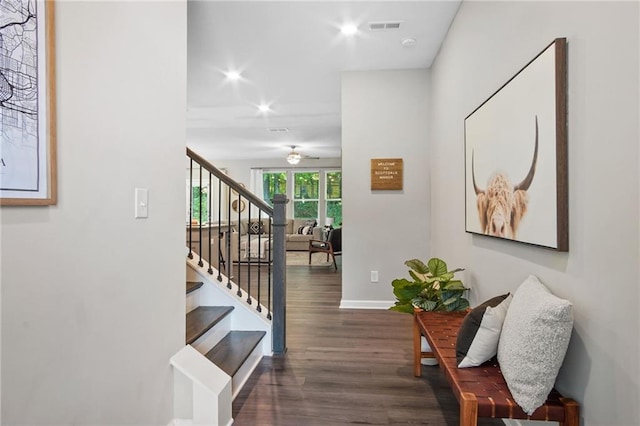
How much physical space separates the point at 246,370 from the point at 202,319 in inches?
17.9

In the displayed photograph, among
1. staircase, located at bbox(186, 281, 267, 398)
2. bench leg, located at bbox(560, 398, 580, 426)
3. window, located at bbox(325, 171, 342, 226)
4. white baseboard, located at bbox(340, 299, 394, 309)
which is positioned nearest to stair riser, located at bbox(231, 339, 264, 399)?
staircase, located at bbox(186, 281, 267, 398)

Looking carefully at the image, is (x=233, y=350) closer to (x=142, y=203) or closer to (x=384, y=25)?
(x=142, y=203)

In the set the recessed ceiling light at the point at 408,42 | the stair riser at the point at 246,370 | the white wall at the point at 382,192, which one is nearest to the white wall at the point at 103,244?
the stair riser at the point at 246,370

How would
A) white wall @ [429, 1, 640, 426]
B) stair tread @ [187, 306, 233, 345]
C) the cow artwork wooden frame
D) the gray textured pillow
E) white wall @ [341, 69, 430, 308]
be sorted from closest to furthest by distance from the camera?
white wall @ [429, 1, 640, 426] → the gray textured pillow → the cow artwork wooden frame → stair tread @ [187, 306, 233, 345] → white wall @ [341, 69, 430, 308]

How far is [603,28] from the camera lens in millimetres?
1186

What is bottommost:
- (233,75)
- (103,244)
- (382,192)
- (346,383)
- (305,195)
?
(346,383)

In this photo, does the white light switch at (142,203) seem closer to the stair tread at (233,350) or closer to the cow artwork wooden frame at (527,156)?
the stair tread at (233,350)

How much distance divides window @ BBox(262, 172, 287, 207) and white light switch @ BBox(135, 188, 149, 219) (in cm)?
920

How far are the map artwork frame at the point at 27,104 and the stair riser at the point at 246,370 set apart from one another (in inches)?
63.1

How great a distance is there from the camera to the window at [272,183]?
10.7m

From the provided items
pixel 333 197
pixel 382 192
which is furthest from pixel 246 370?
pixel 333 197

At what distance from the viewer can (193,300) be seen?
2.69 meters

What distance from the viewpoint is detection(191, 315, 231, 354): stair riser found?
2.30 metres

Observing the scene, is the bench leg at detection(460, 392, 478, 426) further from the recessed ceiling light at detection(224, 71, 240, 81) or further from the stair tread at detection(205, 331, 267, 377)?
the recessed ceiling light at detection(224, 71, 240, 81)
